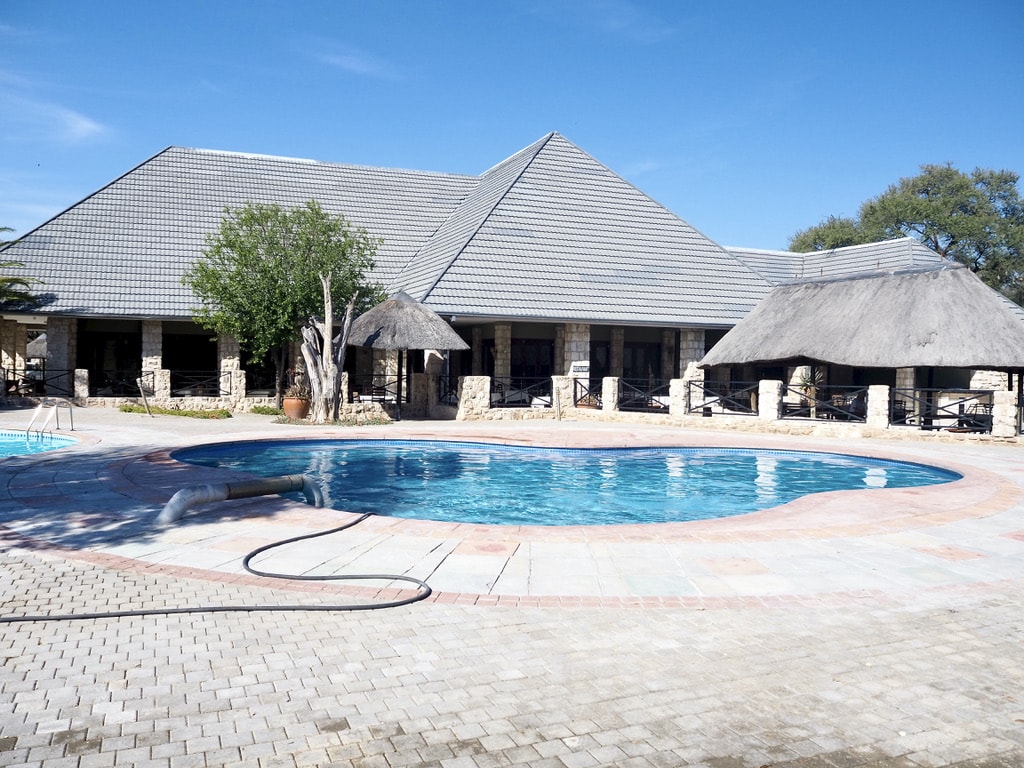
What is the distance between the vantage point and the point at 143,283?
27.0 metres

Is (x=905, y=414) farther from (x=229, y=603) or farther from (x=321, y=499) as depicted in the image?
(x=229, y=603)

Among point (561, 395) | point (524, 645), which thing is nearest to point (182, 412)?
point (561, 395)

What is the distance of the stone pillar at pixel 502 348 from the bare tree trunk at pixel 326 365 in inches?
264

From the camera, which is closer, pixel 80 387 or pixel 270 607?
pixel 270 607

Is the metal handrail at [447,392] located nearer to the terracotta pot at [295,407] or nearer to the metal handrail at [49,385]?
the terracotta pot at [295,407]

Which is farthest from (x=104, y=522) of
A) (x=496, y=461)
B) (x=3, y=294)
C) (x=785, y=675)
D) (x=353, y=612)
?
(x=3, y=294)

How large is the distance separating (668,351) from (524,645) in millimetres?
27079

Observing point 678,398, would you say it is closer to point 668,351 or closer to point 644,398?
point 644,398

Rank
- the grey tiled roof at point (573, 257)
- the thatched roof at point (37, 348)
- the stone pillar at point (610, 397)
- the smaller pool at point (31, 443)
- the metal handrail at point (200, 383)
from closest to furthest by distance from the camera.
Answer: the smaller pool at point (31, 443) → the stone pillar at point (610, 397) → the metal handrail at point (200, 383) → the grey tiled roof at point (573, 257) → the thatched roof at point (37, 348)

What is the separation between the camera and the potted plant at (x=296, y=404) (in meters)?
22.0

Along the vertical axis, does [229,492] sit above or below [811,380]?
below

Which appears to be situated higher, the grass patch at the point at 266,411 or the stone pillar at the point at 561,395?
the stone pillar at the point at 561,395

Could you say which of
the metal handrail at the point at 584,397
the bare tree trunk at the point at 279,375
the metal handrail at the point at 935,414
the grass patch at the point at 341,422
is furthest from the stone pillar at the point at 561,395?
the metal handrail at the point at 935,414

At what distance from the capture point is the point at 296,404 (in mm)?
22000
